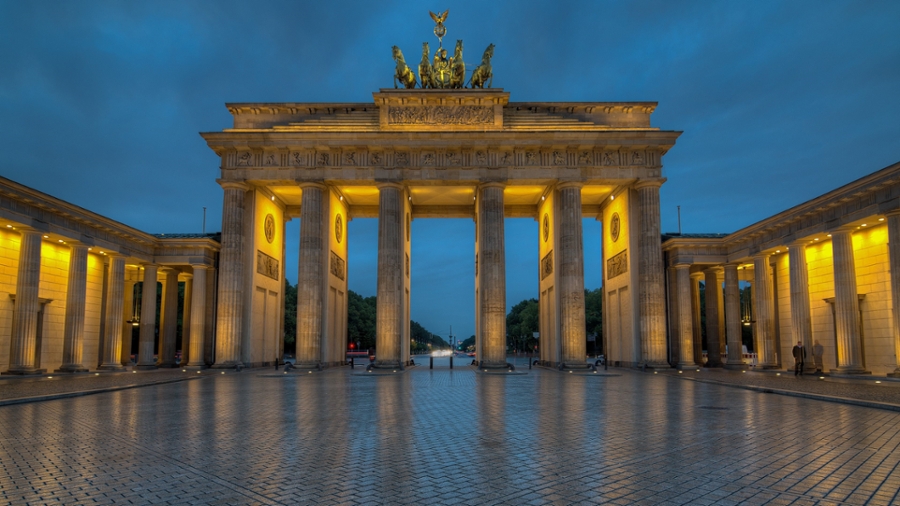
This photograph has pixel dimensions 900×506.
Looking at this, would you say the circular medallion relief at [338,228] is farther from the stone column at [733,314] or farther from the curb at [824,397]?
the curb at [824,397]

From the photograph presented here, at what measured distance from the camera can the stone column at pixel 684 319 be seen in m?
37.8

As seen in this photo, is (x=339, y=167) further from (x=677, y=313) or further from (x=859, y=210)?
(x=859, y=210)

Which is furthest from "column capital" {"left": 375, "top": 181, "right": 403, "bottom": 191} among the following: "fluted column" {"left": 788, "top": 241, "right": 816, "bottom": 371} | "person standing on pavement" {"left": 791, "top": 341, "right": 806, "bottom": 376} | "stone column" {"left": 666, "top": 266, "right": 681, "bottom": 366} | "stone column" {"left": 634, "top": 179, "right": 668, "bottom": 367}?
"person standing on pavement" {"left": 791, "top": 341, "right": 806, "bottom": 376}

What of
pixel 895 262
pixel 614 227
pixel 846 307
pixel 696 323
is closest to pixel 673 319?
pixel 696 323

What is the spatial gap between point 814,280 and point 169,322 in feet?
140

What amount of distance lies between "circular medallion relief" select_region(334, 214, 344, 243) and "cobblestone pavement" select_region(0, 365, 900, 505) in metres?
28.0

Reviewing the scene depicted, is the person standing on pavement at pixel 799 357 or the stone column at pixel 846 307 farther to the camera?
the person standing on pavement at pixel 799 357

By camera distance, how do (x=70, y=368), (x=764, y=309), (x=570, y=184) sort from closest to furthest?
(x=70, y=368) → (x=764, y=309) → (x=570, y=184)

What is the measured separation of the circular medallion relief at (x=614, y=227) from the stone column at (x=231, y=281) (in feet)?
84.3

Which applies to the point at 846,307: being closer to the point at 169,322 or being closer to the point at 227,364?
the point at 227,364

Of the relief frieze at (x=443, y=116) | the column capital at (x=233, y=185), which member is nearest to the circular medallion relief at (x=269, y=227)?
the column capital at (x=233, y=185)

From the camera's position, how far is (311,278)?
3806cm

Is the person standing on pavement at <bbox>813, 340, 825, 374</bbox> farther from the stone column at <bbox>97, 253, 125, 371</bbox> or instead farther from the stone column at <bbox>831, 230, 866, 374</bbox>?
the stone column at <bbox>97, 253, 125, 371</bbox>

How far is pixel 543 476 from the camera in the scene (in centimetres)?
717
